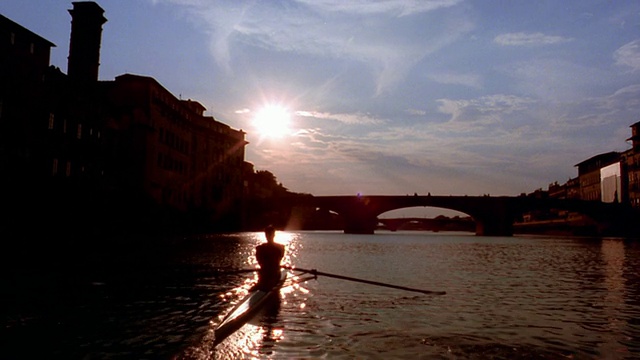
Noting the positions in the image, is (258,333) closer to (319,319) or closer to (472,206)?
(319,319)

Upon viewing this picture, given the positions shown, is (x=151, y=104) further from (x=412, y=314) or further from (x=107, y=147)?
(x=412, y=314)

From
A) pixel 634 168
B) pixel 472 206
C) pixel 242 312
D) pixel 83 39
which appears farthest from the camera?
pixel 472 206

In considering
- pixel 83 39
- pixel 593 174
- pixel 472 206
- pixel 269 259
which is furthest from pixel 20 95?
pixel 593 174

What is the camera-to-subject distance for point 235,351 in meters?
9.08

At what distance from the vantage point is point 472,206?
107438 mm

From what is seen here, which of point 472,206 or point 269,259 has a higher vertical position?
point 472,206

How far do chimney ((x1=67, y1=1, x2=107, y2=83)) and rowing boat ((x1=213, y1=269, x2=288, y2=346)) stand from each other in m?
43.3

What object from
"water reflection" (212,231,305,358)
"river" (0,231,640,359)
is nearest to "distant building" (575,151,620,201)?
"river" (0,231,640,359)

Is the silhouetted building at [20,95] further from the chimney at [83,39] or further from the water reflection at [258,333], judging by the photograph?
the water reflection at [258,333]

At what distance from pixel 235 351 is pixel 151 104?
5852 cm

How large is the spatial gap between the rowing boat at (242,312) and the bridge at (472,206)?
91.1 metres

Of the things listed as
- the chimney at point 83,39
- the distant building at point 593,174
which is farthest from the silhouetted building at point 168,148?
the distant building at point 593,174

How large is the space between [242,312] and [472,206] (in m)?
101

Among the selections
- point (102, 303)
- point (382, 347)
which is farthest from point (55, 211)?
point (382, 347)
